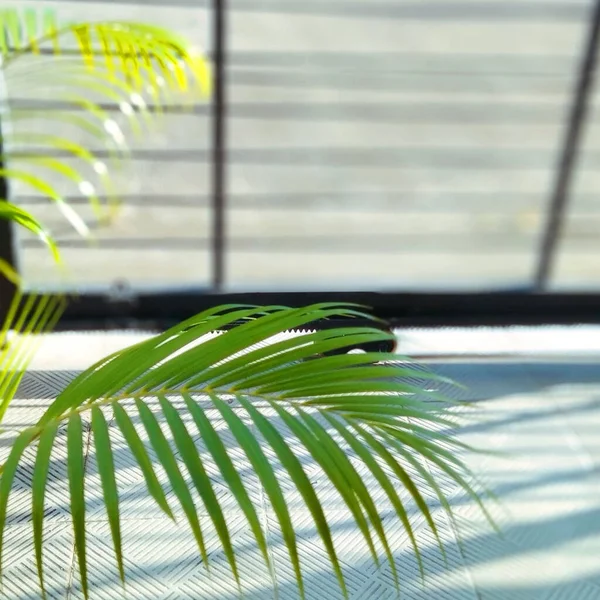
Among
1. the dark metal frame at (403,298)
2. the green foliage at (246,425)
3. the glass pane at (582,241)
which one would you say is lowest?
the glass pane at (582,241)

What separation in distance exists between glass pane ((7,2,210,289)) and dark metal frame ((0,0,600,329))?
0.07 meters

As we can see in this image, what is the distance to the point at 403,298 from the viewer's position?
231 centimetres

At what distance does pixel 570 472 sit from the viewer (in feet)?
5.58

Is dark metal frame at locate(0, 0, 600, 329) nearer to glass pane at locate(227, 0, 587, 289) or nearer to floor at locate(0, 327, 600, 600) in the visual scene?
glass pane at locate(227, 0, 587, 289)

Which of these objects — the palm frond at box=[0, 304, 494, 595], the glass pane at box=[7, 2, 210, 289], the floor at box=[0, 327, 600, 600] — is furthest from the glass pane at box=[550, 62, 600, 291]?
the palm frond at box=[0, 304, 494, 595]

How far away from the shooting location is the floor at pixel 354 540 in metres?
1.31

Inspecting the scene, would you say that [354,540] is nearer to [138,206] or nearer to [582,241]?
[138,206]

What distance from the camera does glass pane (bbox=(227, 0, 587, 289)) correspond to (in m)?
2.83

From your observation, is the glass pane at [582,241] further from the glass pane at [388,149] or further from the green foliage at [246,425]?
the green foliage at [246,425]

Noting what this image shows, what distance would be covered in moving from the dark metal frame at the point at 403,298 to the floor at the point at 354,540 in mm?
560

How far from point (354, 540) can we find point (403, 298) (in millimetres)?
1045

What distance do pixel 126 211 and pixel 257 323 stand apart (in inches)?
100

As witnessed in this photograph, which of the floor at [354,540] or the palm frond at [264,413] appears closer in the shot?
the palm frond at [264,413]

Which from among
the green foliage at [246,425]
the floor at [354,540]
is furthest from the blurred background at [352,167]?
the green foliage at [246,425]
